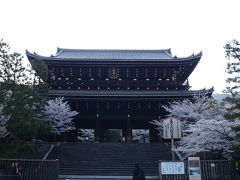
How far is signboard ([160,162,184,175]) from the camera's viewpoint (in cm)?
1839

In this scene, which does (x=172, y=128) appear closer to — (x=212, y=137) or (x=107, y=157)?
(x=212, y=137)

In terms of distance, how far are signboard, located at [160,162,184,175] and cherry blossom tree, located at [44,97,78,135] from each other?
15.7 metres

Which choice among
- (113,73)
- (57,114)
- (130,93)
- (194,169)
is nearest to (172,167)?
(194,169)

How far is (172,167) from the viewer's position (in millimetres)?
18531

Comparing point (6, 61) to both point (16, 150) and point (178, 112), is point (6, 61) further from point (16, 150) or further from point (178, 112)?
point (178, 112)

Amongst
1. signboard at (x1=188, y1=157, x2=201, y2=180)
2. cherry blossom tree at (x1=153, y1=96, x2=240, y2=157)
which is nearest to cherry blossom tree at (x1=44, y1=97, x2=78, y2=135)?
cherry blossom tree at (x1=153, y1=96, x2=240, y2=157)

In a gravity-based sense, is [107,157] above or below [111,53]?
below

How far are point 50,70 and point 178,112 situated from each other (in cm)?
1621

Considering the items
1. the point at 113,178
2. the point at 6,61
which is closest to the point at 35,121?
the point at 6,61

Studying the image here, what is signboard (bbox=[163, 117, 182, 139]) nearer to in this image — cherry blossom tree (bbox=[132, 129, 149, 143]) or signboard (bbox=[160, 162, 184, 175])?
signboard (bbox=[160, 162, 184, 175])

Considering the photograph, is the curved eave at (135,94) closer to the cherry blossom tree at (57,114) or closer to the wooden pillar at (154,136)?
the cherry blossom tree at (57,114)

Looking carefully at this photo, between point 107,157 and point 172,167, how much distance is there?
11841mm

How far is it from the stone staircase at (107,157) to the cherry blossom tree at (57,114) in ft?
6.41

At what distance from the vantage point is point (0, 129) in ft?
77.2
